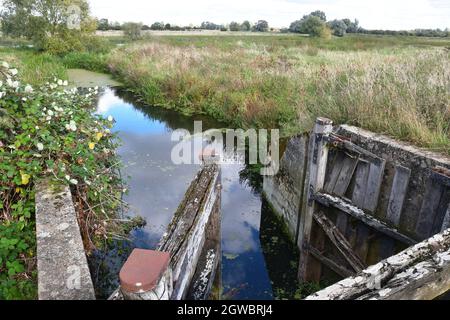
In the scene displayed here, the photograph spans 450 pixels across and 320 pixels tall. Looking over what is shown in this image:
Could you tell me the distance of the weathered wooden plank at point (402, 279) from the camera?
2039 millimetres

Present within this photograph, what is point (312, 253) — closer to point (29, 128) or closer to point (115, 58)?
point (29, 128)

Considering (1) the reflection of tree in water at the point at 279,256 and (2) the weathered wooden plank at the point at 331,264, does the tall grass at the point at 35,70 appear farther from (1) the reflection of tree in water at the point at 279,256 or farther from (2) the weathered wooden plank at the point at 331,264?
(2) the weathered wooden plank at the point at 331,264

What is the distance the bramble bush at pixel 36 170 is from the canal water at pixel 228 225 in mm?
789

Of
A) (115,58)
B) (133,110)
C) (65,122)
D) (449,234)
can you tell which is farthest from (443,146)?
(115,58)

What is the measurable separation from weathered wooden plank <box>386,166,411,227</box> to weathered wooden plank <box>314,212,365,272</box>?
0.63 meters

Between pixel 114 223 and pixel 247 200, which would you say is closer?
pixel 114 223

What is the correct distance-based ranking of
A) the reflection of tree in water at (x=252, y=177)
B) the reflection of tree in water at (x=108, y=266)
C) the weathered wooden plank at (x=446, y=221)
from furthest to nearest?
the reflection of tree in water at (x=252, y=177), the reflection of tree in water at (x=108, y=266), the weathered wooden plank at (x=446, y=221)

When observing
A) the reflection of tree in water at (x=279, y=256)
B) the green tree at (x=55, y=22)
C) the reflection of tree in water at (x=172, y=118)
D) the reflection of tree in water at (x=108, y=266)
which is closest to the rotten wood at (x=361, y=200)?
the reflection of tree in water at (x=279, y=256)

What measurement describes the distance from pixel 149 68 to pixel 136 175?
11.3 meters

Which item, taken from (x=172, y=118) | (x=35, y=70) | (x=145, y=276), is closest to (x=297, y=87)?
(x=172, y=118)

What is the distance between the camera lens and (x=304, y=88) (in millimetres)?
10117

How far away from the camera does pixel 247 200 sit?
24.3 ft

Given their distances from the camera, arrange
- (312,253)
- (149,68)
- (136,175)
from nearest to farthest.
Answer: (312,253)
(136,175)
(149,68)

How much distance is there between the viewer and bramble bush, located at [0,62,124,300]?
3393 mm
